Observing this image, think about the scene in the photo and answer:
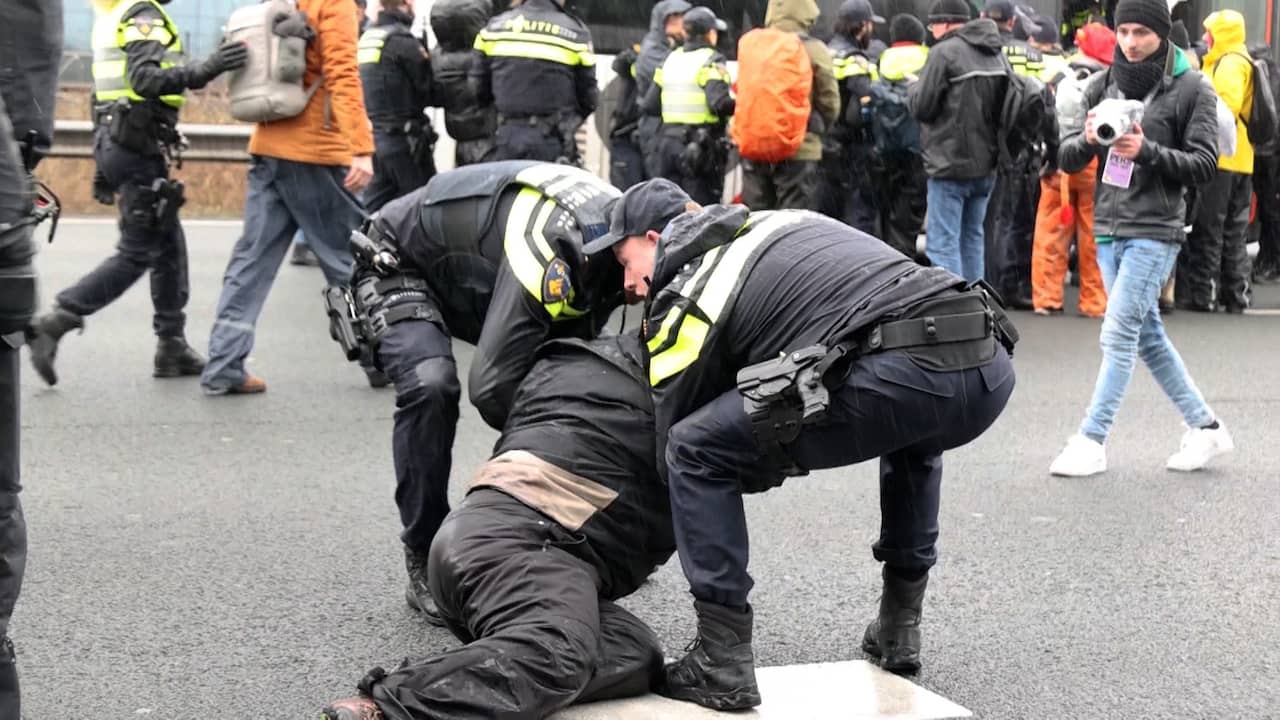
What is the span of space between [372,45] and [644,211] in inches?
259

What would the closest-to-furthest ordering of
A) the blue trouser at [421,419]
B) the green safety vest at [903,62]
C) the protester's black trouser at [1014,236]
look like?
the blue trouser at [421,419] → the green safety vest at [903,62] → the protester's black trouser at [1014,236]

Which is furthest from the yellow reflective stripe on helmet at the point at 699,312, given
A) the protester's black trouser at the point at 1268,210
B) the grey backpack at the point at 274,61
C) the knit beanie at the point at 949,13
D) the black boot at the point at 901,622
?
the protester's black trouser at the point at 1268,210

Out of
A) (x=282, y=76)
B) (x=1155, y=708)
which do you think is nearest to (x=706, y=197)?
(x=282, y=76)

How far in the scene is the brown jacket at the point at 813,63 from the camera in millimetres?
10664

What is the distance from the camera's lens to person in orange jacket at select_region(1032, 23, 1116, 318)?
36.0ft

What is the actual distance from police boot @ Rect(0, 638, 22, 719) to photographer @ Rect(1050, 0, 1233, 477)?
14.6 feet

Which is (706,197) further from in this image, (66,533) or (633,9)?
(66,533)

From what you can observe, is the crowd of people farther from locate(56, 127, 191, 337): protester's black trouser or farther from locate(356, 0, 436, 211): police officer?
locate(356, 0, 436, 211): police officer

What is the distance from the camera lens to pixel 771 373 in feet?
12.3

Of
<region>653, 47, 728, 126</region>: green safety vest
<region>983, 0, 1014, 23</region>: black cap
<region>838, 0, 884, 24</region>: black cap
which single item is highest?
<region>983, 0, 1014, 23</region>: black cap

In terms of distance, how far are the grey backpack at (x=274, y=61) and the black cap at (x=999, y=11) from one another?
16.5 feet

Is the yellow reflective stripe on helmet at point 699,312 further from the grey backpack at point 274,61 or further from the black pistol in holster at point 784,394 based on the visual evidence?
the grey backpack at point 274,61

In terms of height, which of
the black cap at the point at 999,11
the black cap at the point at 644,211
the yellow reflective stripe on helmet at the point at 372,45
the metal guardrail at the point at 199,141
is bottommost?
the metal guardrail at the point at 199,141

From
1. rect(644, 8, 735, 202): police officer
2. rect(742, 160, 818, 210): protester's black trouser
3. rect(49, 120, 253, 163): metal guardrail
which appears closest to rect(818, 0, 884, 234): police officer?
rect(742, 160, 818, 210): protester's black trouser
